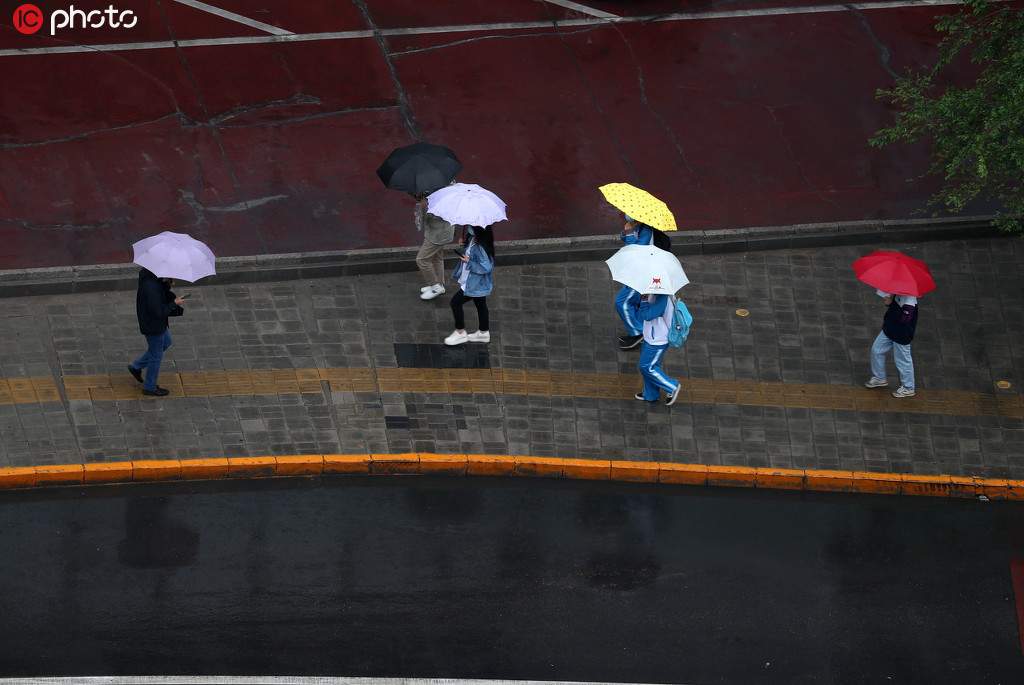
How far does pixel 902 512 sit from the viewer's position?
43.6 ft

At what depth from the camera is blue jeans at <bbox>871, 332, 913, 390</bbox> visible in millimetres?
14070

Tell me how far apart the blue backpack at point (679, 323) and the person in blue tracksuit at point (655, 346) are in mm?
56

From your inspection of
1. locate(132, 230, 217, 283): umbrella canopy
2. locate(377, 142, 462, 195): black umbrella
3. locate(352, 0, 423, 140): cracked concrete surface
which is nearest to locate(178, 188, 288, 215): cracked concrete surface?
locate(352, 0, 423, 140): cracked concrete surface

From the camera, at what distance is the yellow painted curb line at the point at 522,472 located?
42.6ft

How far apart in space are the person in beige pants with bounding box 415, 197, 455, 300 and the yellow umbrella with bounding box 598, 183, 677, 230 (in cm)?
161

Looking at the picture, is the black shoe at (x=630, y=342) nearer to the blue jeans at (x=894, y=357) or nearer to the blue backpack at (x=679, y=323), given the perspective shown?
the blue backpack at (x=679, y=323)

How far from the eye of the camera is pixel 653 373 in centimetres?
Answer: 1378

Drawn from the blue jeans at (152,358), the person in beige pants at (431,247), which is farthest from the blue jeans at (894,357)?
the blue jeans at (152,358)

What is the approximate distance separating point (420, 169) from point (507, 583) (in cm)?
409

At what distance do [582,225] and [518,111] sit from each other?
2360 millimetres

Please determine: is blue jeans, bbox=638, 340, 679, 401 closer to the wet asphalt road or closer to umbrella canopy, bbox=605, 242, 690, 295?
umbrella canopy, bbox=605, 242, 690, 295

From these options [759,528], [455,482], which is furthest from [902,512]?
[455,482]

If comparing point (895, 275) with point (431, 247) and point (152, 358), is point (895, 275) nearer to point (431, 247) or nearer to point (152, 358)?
point (431, 247)

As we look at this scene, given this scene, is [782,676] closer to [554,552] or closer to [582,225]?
[554,552]
